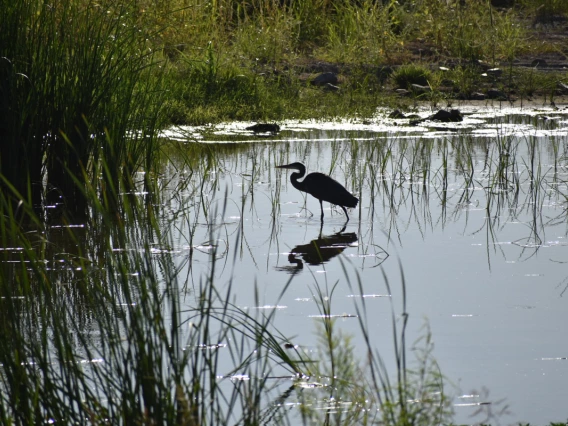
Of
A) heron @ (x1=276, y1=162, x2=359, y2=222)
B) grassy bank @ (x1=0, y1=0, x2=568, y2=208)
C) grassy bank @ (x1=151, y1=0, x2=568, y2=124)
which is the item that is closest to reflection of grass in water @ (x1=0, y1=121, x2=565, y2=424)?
heron @ (x1=276, y1=162, x2=359, y2=222)

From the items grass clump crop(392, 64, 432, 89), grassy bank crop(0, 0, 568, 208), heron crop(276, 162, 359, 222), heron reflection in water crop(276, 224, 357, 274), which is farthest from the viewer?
grass clump crop(392, 64, 432, 89)

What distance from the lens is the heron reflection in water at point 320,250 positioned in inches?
183

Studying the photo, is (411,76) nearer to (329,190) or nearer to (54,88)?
(329,190)

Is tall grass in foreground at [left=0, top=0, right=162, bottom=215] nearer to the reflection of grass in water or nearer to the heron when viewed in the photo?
the reflection of grass in water

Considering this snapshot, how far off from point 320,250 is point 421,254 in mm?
546

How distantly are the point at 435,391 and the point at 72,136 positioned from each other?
2840 mm

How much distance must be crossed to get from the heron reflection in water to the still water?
11mm

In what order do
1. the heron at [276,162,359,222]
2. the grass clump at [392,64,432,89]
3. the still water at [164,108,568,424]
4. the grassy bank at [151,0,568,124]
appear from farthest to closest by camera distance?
the grass clump at [392,64,432,89]
the grassy bank at [151,0,568,124]
the heron at [276,162,359,222]
the still water at [164,108,568,424]

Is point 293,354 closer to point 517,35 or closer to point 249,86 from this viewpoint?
point 249,86

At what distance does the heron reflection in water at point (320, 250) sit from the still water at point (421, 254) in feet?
0.04

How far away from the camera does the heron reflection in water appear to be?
464 cm

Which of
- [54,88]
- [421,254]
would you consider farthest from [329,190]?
[54,88]

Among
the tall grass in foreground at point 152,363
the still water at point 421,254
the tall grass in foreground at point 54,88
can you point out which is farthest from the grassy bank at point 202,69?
the still water at point 421,254

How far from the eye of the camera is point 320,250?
4957 mm
